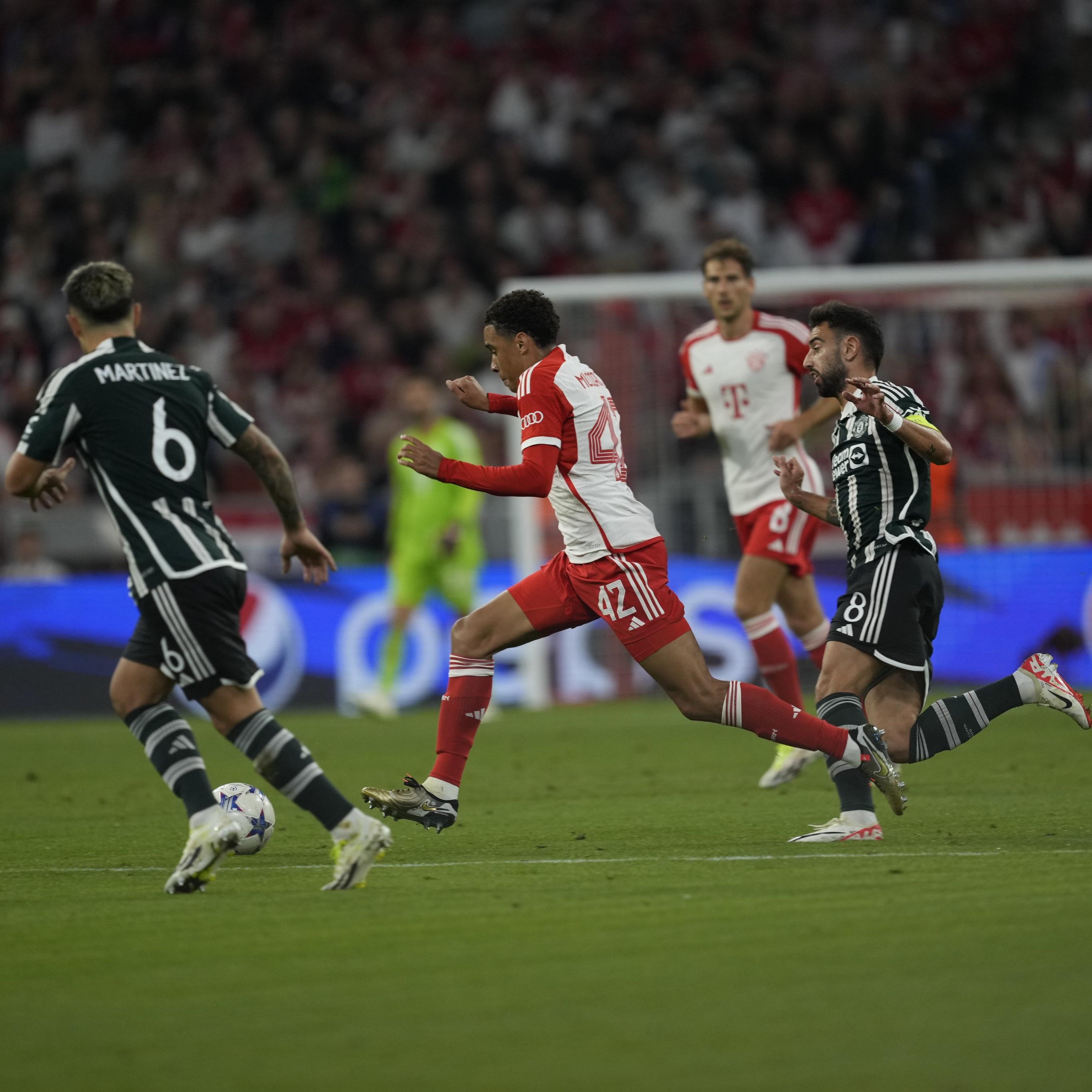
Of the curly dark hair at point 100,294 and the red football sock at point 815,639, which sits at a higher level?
the curly dark hair at point 100,294

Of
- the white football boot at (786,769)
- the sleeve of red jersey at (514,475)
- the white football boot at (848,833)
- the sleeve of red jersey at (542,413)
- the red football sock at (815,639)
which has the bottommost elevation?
the white football boot at (786,769)

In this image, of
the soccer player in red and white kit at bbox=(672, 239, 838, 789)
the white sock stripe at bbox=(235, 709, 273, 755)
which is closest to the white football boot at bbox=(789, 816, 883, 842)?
the soccer player in red and white kit at bbox=(672, 239, 838, 789)

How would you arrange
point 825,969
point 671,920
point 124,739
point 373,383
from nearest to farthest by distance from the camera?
1. point 825,969
2. point 671,920
3. point 124,739
4. point 373,383

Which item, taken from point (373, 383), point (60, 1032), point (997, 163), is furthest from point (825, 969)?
point (997, 163)

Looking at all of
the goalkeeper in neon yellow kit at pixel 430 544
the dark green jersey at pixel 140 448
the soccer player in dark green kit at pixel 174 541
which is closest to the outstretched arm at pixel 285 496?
the soccer player in dark green kit at pixel 174 541

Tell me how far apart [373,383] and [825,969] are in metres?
13.8

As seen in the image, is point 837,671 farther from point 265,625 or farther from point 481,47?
point 481,47

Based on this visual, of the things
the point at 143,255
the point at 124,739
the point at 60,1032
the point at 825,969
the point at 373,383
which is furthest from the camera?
the point at 143,255

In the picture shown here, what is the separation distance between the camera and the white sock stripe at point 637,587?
6.70 metres

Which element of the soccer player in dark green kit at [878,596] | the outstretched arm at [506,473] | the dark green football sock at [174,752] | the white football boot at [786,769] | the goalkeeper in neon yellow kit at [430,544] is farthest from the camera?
the goalkeeper in neon yellow kit at [430,544]

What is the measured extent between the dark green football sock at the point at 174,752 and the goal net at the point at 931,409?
789 centimetres

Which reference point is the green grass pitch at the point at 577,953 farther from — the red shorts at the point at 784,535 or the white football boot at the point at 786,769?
the red shorts at the point at 784,535

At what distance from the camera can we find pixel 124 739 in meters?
12.8

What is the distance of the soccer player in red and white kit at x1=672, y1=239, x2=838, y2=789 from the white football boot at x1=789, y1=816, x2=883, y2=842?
2.13 metres
